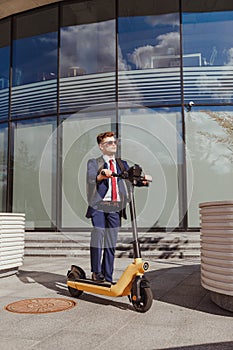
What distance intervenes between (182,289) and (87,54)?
871 centimetres

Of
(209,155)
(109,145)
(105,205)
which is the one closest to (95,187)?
(105,205)

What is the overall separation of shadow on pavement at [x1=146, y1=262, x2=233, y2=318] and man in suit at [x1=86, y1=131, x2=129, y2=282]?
752 millimetres

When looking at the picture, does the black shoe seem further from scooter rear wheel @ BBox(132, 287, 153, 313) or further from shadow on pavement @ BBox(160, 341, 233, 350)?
shadow on pavement @ BBox(160, 341, 233, 350)

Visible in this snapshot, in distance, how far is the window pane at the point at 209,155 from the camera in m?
10.0

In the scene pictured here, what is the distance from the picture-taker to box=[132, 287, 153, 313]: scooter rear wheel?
345 cm

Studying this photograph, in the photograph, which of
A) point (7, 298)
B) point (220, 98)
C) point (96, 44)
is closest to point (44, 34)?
point (96, 44)

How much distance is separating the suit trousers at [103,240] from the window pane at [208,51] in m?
7.12

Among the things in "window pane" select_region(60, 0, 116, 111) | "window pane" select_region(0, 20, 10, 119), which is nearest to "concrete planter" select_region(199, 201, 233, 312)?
"window pane" select_region(60, 0, 116, 111)

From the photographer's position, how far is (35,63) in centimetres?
1190

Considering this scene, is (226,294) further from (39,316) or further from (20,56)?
(20,56)

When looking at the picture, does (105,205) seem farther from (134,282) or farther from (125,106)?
(125,106)

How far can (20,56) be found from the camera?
12172 mm

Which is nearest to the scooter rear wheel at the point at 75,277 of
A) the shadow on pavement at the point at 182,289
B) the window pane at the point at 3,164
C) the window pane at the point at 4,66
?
the shadow on pavement at the point at 182,289

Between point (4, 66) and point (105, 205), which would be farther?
point (4, 66)
